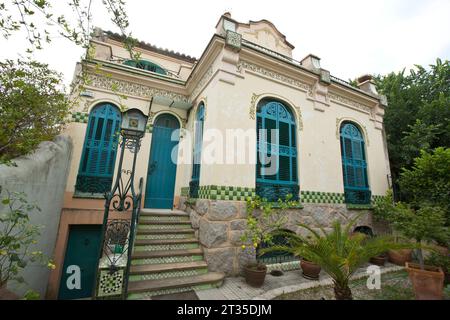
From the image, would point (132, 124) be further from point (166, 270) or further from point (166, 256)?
point (166, 270)

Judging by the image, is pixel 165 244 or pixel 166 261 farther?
pixel 165 244

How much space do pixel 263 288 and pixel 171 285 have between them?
170cm

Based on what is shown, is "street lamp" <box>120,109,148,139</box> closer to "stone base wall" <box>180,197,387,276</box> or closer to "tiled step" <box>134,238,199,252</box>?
"stone base wall" <box>180,197,387,276</box>

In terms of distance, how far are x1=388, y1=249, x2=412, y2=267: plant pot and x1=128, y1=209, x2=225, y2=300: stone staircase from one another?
16.4ft

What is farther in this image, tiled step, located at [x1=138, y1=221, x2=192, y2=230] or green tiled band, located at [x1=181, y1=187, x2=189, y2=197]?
green tiled band, located at [x1=181, y1=187, x2=189, y2=197]

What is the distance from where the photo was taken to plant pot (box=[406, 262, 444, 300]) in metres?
3.15

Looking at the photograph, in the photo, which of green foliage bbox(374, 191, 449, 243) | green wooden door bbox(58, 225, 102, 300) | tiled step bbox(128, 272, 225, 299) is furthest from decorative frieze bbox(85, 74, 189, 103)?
green foliage bbox(374, 191, 449, 243)

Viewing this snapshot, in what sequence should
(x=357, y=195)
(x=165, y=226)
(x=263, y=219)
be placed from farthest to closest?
(x=357, y=195) → (x=165, y=226) → (x=263, y=219)

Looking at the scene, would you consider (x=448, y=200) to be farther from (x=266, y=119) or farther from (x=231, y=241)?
(x=231, y=241)

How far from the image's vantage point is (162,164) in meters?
6.11

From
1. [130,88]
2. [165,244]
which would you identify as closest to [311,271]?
[165,244]

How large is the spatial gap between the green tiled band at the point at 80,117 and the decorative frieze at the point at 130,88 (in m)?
0.93

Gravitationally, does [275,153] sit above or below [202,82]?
below

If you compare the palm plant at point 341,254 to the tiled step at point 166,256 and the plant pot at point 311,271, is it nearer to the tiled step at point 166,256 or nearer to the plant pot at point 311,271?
the plant pot at point 311,271
